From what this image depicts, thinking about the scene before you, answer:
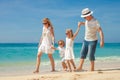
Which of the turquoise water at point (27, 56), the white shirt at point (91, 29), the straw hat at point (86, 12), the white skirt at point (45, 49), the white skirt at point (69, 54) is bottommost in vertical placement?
the turquoise water at point (27, 56)

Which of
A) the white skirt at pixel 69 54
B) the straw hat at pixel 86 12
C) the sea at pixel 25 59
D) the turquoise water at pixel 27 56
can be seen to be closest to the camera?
the straw hat at pixel 86 12

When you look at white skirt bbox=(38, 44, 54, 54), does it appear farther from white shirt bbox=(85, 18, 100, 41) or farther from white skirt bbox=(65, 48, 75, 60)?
white shirt bbox=(85, 18, 100, 41)

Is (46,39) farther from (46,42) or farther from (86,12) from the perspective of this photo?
(86,12)

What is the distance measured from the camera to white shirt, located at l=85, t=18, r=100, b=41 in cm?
923

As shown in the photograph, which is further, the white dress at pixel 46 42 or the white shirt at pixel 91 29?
the white dress at pixel 46 42

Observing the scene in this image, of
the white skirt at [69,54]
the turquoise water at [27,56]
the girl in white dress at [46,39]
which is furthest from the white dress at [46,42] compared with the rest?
the turquoise water at [27,56]

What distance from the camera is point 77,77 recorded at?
7910 mm

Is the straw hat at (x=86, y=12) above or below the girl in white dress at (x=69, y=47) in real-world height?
above

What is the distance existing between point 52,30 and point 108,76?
113 inches

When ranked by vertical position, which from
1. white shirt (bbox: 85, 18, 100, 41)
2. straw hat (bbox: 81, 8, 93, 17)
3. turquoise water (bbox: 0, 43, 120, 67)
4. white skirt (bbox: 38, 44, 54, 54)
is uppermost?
straw hat (bbox: 81, 8, 93, 17)

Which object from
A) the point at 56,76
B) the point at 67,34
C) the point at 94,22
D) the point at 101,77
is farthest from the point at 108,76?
the point at 67,34

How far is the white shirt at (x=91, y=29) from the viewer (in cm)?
923

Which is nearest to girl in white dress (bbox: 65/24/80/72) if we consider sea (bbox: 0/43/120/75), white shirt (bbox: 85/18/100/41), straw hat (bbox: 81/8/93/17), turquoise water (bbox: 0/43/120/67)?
white shirt (bbox: 85/18/100/41)

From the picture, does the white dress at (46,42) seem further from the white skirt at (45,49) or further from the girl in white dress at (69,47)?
the girl in white dress at (69,47)
